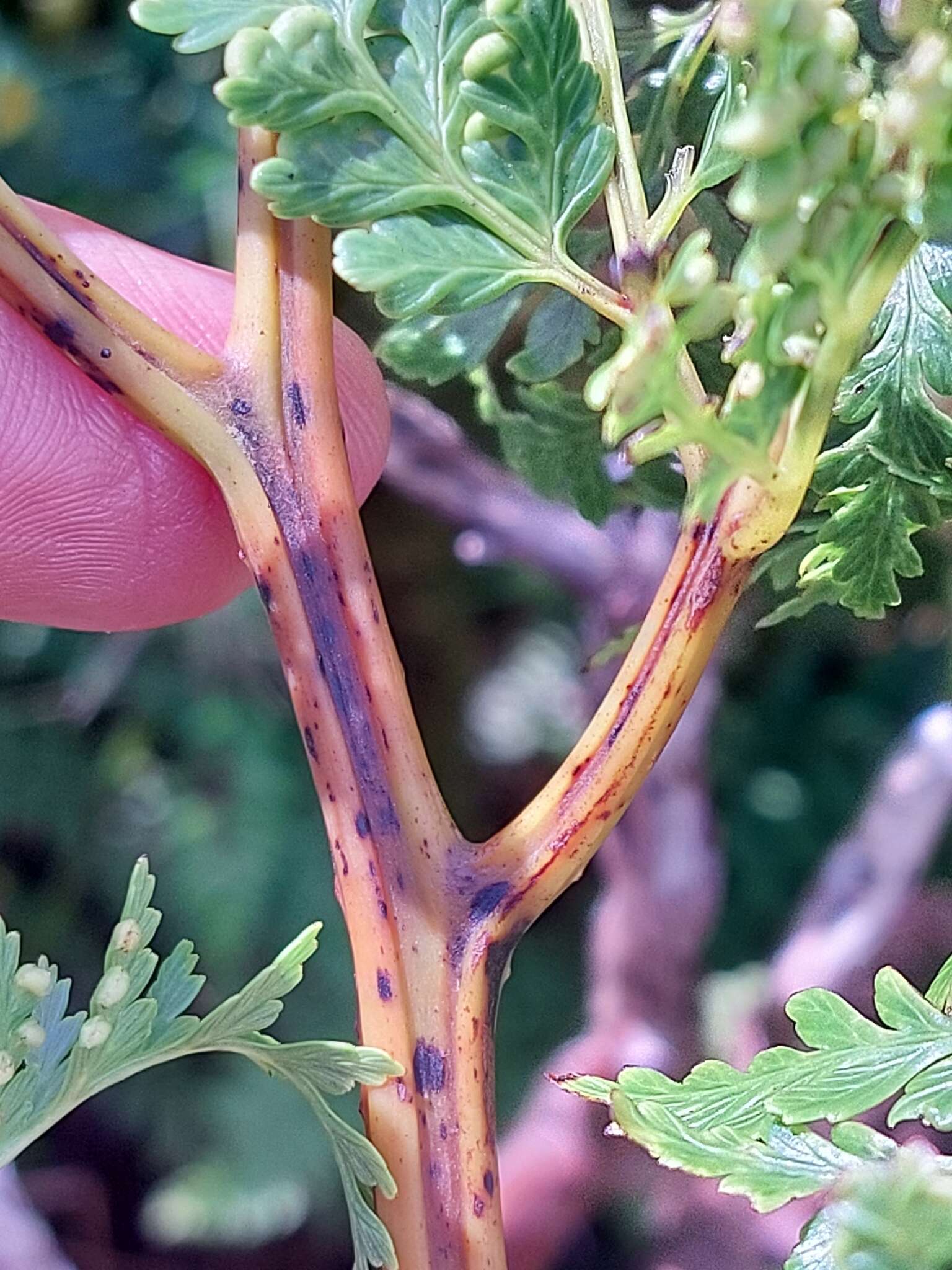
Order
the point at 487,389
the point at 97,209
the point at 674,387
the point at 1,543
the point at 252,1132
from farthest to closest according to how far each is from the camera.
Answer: the point at 252,1132 → the point at 97,209 → the point at 1,543 → the point at 487,389 → the point at 674,387

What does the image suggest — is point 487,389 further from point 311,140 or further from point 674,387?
point 674,387

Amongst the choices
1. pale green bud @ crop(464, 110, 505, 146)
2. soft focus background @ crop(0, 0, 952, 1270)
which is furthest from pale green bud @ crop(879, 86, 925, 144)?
soft focus background @ crop(0, 0, 952, 1270)

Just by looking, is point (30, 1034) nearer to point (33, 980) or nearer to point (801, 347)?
point (33, 980)

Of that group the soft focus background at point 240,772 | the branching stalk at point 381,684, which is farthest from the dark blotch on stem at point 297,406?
the soft focus background at point 240,772

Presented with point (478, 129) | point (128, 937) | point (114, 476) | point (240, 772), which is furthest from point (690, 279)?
point (240, 772)

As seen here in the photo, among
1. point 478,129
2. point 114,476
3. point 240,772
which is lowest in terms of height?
point 240,772

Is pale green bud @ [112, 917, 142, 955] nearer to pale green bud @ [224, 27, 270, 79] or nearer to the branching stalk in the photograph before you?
the branching stalk

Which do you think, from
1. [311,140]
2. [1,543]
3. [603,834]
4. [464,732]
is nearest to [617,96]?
[311,140]
